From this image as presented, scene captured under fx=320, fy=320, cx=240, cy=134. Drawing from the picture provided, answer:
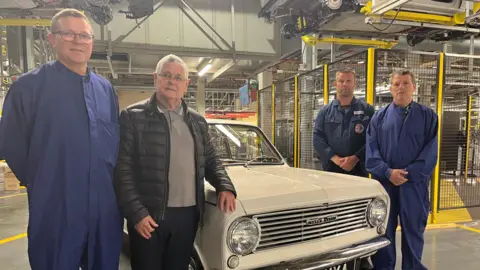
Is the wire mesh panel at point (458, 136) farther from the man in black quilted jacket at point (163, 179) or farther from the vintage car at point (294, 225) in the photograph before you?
the man in black quilted jacket at point (163, 179)

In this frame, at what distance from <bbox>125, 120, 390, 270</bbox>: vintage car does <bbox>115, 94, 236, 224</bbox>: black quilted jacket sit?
19 centimetres

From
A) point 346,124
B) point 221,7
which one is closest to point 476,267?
point 346,124

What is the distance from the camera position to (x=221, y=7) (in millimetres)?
7820

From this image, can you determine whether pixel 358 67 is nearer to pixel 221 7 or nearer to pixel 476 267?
pixel 476 267

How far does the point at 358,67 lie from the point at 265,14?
8.26ft

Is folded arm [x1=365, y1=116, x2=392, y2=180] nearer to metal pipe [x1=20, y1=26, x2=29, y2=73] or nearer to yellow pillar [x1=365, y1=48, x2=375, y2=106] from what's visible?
yellow pillar [x1=365, y1=48, x2=375, y2=106]

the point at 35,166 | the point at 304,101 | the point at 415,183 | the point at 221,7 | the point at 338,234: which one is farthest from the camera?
the point at 221,7

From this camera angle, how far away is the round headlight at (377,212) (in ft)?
7.73

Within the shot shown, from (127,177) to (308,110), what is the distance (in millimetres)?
5231

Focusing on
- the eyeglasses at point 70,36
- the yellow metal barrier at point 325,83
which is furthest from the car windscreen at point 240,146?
the yellow metal barrier at point 325,83

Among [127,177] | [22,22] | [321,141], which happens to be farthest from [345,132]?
[22,22]

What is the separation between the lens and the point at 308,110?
6551 millimetres

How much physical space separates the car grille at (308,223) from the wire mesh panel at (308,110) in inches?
161

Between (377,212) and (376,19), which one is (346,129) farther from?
(376,19)
